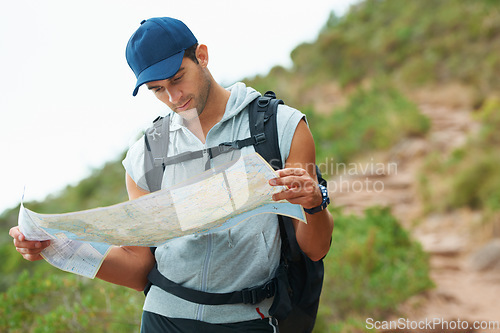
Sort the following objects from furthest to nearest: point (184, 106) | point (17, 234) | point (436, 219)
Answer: point (436, 219) → point (184, 106) → point (17, 234)

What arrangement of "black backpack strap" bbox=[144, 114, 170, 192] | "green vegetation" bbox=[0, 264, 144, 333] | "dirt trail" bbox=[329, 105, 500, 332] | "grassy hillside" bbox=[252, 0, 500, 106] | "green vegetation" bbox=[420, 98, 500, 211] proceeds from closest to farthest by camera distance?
"black backpack strap" bbox=[144, 114, 170, 192] < "green vegetation" bbox=[0, 264, 144, 333] < "dirt trail" bbox=[329, 105, 500, 332] < "green vegetation" bbox=[420, 98, 500, 211] < "grassy hillside" bbox=[252, 0, 500, 106]

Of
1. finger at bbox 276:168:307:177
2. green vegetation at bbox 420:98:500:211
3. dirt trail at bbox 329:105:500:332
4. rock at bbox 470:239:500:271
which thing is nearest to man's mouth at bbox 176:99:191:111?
finger at bbox 276:168:307:177

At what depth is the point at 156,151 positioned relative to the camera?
1.52 m

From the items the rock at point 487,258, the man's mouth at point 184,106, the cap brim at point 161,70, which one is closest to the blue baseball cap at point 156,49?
the cap brim at point 161,70

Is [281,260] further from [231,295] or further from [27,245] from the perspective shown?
[27,245]

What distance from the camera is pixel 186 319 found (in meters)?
1.50

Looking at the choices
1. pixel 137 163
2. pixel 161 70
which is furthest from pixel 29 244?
pixel 161 70

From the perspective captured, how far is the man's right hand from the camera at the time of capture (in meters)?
1.40

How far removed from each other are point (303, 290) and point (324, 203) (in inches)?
16.7

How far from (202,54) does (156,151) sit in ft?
1.17

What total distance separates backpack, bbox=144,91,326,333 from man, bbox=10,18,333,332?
0.08 feet

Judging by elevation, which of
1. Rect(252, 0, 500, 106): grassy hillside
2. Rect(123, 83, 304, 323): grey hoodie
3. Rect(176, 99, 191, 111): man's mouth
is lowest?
Rect(252, 0, 500, 106): grassy hillside

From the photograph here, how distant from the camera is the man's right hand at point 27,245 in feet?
4.58

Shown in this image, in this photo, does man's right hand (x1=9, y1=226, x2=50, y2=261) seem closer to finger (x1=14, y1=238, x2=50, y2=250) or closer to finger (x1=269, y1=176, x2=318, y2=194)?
finger (x1=14, y1=238, x2=50, y2=250)
